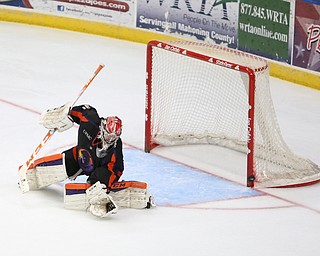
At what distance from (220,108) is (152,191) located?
1.33 metres

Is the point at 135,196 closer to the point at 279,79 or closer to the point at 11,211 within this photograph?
the point at 11,211

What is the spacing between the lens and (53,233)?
621 cm

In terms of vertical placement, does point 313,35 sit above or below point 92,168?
above

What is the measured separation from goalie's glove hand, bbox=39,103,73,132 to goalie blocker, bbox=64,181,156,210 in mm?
402

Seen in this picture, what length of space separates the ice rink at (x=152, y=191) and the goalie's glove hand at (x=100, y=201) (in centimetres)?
7

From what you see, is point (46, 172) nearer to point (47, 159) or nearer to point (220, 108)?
point (47, 159)

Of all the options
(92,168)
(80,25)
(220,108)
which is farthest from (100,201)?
(80,25)

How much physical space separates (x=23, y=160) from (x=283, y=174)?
1831mm

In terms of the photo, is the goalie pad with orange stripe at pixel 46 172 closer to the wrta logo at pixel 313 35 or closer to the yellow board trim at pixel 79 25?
the wrta logo at pixel 313 35

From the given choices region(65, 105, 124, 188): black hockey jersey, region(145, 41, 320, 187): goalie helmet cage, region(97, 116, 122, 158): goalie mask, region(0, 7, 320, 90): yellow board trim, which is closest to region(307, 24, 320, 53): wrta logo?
region(145, 41, 320, 187): goalie helmet cage

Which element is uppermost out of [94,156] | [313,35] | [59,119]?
[313,35]

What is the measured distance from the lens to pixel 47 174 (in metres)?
6.76

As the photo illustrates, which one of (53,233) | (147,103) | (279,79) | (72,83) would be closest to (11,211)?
(53,233)

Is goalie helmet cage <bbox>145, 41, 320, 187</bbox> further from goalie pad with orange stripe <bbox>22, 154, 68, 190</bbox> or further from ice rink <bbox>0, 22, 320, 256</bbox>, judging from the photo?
goalie pad with orange stripe <bbox>22, 154, 68, 190</bbox>
